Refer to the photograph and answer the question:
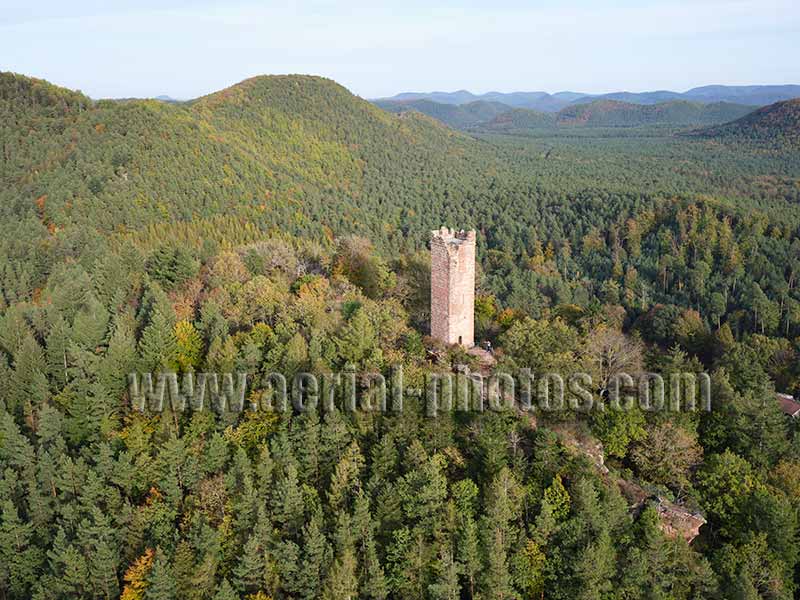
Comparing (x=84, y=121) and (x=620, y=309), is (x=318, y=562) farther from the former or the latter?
(x=84, y=121)

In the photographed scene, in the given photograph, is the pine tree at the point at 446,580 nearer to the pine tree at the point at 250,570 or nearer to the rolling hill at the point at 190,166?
the pine tree at the point at 250,570

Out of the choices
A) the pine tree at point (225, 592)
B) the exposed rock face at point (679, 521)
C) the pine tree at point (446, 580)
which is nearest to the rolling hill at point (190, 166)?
the pine tree at point (225, 592)

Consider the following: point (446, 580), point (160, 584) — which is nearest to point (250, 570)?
point (160, 584)

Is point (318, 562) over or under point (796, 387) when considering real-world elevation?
over

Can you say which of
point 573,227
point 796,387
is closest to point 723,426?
point 796,387

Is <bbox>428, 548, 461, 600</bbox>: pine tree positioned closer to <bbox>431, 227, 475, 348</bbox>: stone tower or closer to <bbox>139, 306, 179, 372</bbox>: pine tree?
<bbox>431, 227, 475, 348</bbox>: stone tower

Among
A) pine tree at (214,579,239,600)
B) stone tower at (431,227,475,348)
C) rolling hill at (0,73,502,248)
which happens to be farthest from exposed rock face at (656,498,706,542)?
rolling hill at (0,73,502,248)

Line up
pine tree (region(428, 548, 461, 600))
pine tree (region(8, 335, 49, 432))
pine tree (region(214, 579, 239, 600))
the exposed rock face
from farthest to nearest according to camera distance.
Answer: pine tree (region(8, 335, 49, 432)) → the exposed rock face → pine tree (region(428, 548, 461, 600)) → pine tree (region(214, 579, 239, 600))

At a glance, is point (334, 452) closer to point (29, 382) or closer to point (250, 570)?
point (250, 570)
